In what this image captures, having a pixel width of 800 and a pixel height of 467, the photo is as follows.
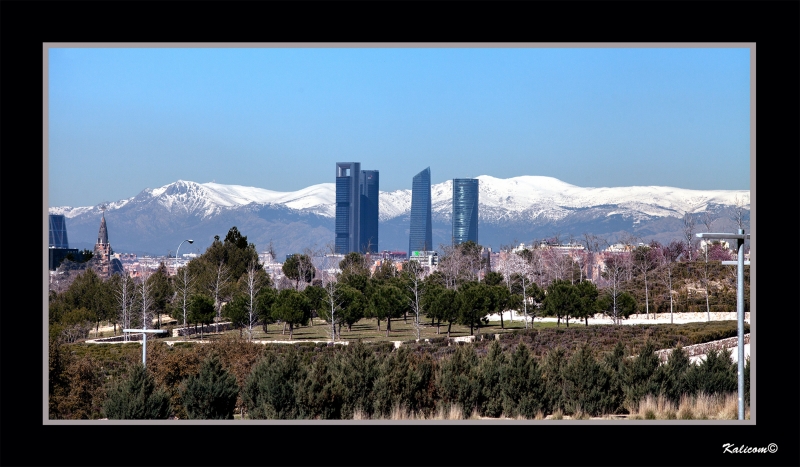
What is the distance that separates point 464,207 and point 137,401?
63942 millimetres

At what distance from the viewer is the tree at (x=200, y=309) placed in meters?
21.3

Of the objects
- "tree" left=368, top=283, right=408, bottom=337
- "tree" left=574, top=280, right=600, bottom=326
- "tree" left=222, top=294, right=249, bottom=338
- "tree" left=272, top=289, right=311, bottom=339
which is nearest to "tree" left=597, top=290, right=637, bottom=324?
"tree" left=574, top=280, right=600, bottom=326

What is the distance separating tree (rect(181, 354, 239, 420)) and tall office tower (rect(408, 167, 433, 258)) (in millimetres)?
79181

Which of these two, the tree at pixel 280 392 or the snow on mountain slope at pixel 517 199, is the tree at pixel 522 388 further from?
the snow on mountain slope at pixel 517 199

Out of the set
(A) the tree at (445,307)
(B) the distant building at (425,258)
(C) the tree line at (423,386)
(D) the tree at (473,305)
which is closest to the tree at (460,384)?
(C) the tree line at (423,386)

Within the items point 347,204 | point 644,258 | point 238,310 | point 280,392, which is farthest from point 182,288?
point 347,204

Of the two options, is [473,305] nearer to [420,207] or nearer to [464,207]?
[464,207]

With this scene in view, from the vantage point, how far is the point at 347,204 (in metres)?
54.2
